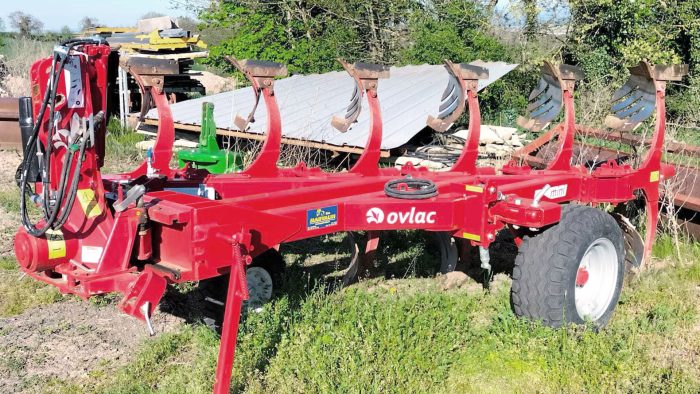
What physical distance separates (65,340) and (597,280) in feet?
11.1

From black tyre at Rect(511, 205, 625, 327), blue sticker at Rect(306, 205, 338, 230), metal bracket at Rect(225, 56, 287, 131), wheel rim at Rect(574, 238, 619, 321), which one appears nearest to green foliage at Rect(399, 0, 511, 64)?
wheel rim at Rect(574, 238, 619, 321)

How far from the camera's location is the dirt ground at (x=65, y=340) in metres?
3.92

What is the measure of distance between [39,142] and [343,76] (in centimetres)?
1059

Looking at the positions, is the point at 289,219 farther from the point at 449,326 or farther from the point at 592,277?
the point at 592,277

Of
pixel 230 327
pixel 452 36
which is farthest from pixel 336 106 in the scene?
pixel 230 327

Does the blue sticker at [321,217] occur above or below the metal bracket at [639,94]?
below

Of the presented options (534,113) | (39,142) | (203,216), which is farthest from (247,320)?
(534,113)

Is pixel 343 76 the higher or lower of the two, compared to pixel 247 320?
higher

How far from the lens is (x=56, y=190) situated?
10.9 feet

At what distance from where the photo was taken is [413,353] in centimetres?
372

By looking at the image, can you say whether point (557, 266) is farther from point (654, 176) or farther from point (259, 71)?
point (259, 71)

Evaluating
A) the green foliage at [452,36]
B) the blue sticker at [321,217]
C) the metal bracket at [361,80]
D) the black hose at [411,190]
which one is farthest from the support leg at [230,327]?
the green foliage at [452,36]

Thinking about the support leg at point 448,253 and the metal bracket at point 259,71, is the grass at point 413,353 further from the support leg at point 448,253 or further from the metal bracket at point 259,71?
the metal bracket at point 259,71

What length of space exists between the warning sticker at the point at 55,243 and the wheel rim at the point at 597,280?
2.98 m
